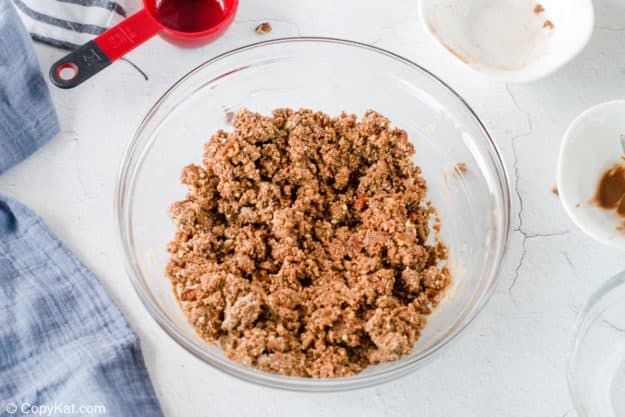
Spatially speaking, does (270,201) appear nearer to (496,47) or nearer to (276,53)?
(276,53)

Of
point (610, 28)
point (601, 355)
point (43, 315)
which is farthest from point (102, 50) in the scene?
point (601, 355)

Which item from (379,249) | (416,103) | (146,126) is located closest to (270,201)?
(379,249)

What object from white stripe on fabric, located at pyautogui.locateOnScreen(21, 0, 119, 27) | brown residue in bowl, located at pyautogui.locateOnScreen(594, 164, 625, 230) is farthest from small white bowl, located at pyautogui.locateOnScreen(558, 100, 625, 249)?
white stripe on fabric, located at pyautogui.locateOnScreen(21, 0, 119, 27)

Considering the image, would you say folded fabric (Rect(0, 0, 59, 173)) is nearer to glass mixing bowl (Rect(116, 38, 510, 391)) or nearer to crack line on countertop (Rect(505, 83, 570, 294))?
glass mixing bowl (Rect(116, 38, 510, 391))

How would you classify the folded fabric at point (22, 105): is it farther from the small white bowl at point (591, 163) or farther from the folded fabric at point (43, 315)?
the small white bowl at point (591, 163)

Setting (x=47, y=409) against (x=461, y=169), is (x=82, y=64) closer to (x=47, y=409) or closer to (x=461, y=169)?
(x=47, y=409)

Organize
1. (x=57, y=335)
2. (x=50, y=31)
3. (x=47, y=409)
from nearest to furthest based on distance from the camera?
1. (x=47, y=409)
2. (x=57, y=335)
3. (x=50, y=31)
